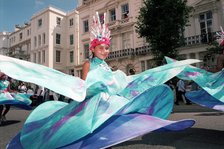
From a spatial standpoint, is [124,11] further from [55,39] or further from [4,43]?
[4,43]

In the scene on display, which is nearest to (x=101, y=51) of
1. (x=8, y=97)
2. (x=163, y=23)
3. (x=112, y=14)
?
(x=8, y=97)

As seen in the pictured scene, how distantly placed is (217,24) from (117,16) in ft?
34.0

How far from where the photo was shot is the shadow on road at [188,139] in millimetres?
3388

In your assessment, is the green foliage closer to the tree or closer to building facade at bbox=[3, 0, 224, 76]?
building facade at bbox=[3, 0, 224, 76]

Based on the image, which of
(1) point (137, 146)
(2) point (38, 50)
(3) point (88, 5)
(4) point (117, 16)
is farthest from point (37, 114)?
(2) point (38, 50)

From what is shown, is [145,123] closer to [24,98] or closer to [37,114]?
[37,114]

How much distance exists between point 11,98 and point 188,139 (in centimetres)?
502

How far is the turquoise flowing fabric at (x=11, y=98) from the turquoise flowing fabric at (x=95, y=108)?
4.13m

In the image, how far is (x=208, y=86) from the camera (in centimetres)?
401

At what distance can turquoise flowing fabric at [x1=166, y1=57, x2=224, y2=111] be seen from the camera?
12.4 ft

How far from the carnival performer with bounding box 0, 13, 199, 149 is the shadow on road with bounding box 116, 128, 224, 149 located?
1090mm

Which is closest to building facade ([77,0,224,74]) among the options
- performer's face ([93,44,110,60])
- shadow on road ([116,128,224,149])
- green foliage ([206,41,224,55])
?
green foliage ([206,41,224,55])

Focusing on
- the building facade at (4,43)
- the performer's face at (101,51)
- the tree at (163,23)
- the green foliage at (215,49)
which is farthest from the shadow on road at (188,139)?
the building facade at (4,43)

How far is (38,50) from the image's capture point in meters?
33.3
